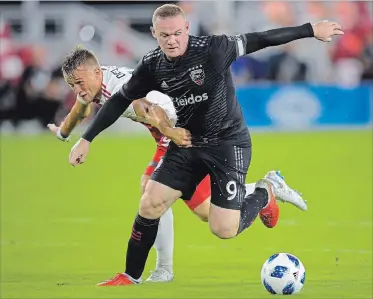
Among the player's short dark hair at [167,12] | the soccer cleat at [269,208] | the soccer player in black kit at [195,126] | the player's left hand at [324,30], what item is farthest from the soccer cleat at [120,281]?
the player's left hand at [324,30]

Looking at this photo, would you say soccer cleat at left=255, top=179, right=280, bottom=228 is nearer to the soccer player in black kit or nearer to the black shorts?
the soccer player in black kit

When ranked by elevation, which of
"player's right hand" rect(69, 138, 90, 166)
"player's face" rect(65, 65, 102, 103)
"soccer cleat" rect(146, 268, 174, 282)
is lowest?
"soccer cleat" rect(146, 268, 174, 282)

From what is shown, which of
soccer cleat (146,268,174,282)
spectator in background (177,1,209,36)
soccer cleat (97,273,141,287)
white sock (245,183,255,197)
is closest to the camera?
soccer cleat (97,273,141,287)

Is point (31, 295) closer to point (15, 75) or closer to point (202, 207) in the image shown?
point (202, 207)

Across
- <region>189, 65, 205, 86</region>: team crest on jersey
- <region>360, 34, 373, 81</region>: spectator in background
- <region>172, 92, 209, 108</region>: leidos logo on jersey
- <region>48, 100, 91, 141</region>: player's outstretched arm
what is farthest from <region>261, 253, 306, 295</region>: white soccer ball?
<region>360, 34, 373, 81</region>: spectator in background

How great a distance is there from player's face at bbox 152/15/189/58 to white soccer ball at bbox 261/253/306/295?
5.80ft

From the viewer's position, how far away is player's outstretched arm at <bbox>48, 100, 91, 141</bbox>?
31.8 ft

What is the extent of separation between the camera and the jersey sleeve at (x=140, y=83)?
8.82 meters

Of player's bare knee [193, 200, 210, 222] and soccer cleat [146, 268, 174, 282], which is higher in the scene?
player's bare knee [193, 200, 210, 222]

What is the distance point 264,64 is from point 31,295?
62.7 feet

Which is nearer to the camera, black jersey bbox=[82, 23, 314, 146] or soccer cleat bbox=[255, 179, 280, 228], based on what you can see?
black jersey bbox=[82, 23, 314, 146]

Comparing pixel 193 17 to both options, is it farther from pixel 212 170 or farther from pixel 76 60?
pixel 212 170

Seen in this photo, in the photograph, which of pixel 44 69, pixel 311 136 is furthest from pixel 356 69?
pixel 44 69

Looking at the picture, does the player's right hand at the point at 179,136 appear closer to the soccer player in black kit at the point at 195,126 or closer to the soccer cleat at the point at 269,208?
the soccer player in black kit at the point at 195,126
